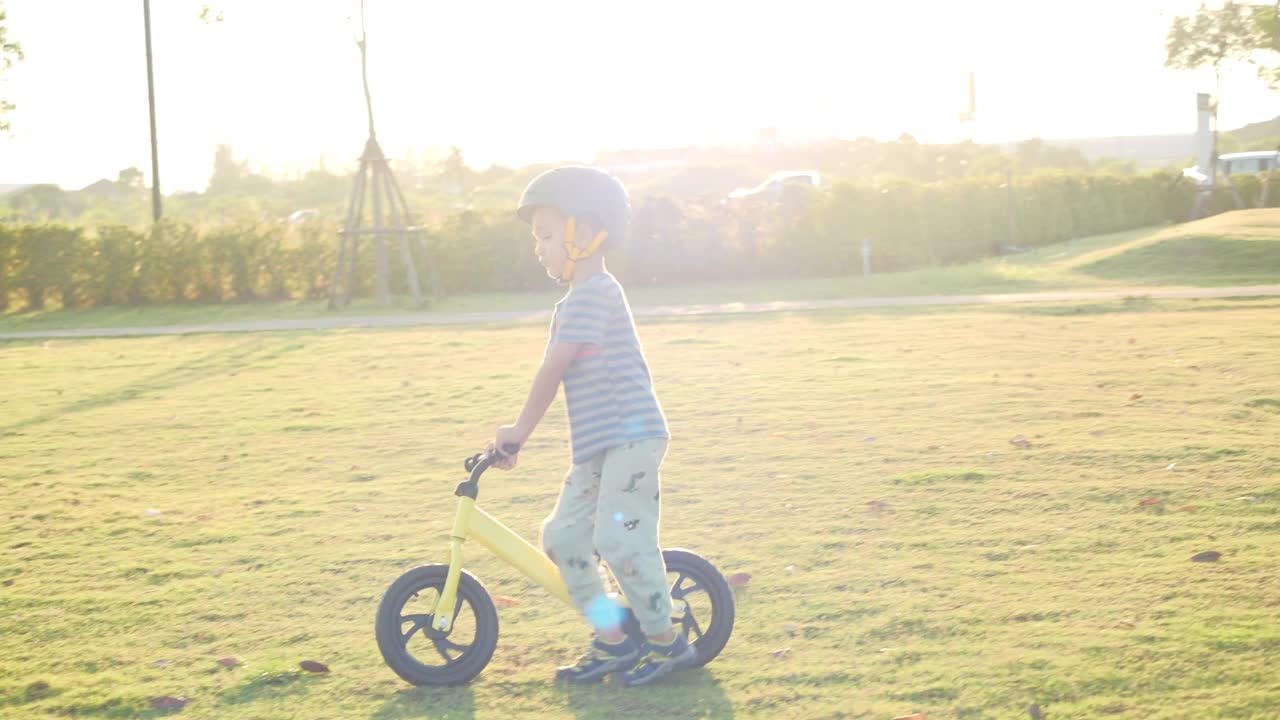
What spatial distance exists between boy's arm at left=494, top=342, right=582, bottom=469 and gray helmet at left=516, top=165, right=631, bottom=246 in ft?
1.27

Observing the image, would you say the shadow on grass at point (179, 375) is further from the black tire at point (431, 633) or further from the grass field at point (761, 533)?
the black tire at point (431, 633)

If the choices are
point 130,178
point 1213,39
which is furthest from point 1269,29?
point 130,178

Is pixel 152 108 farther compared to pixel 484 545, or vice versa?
pixel 152 108

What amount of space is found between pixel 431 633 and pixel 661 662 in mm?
749

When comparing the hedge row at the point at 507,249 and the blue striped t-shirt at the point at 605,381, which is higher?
the hedge row at the point at 507,249

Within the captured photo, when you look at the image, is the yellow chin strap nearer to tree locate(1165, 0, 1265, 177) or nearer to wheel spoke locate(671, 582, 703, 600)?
wheel spoke locate(671, 582, 703, 600)

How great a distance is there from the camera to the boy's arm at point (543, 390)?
150 inches

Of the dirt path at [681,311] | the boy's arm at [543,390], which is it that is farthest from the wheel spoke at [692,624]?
the dirt path at [681,311]

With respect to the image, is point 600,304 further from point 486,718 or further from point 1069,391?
point 1069,391

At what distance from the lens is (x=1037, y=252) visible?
25.1 m

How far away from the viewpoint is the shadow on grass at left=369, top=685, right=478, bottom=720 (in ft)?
12.7

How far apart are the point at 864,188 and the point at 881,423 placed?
1750cm

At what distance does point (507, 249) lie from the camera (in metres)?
23.5

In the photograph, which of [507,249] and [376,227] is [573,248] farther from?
[507,249]
